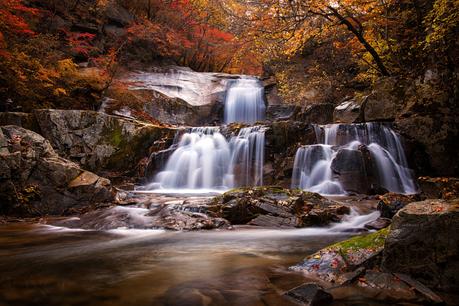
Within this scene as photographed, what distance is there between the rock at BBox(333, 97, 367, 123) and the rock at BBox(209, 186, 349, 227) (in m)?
6.63

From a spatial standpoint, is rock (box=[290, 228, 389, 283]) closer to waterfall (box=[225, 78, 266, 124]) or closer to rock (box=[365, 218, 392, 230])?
rock (box=[365, 218, 392, 230])

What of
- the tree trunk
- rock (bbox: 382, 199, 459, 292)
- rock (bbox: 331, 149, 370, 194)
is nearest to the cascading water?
rock (bbox: 331, 149, 370, 194)

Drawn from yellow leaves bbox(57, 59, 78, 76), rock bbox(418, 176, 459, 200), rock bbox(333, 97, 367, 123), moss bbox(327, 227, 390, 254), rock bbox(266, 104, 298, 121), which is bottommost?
moss bbox(327, 227, 390, 254)

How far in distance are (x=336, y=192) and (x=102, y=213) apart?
6.90 m

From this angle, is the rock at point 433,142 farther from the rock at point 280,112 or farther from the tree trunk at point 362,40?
the rock at point 280,112

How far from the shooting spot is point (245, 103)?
21.2 meters

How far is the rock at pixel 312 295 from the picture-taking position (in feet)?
9.76

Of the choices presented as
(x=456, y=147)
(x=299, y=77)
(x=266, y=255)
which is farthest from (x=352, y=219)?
(x=299, y=77)

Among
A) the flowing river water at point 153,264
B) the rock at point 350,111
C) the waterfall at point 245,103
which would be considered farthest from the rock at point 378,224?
the waterfall at point 245,103

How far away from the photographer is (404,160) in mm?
11961

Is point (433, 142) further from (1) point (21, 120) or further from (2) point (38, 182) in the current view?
(1) point (21, 120)

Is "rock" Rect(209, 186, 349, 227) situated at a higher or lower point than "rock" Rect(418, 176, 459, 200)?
lower

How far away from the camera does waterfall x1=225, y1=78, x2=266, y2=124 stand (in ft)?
68.1

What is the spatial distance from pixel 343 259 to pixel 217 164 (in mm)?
9930
